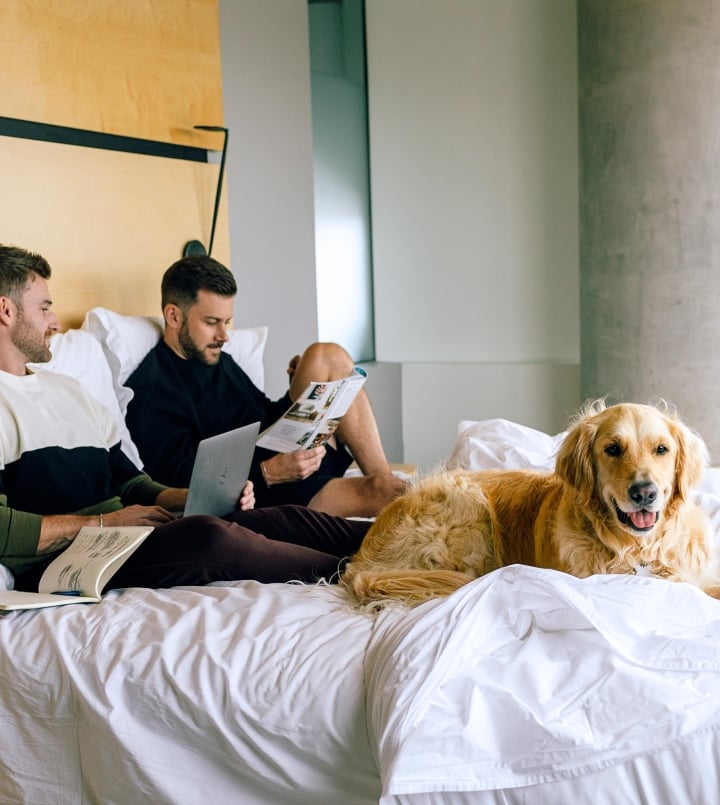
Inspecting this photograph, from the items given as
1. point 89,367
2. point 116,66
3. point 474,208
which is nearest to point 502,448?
point 89,367

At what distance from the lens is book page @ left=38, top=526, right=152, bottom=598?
197cm

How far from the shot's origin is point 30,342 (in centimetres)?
240

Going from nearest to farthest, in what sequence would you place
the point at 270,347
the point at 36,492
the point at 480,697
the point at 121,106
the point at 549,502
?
1. the point at 480,697
2. the point at 549,502
3. the point at 36,492
4. the point at 121,106
5. the point at 270,347

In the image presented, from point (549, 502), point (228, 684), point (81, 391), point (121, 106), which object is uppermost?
point (121, 106)

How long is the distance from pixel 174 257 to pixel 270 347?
782 mm

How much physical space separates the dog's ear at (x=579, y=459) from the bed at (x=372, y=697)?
0.73ft

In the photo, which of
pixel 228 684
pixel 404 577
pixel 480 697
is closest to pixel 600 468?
pixel 404 577

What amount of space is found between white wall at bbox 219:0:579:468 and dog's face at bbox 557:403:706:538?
8.86 ft

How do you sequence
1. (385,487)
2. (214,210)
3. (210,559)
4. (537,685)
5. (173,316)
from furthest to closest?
Result: 1. (214,210)
2. (173,316)
3. (385,487)
4. (210,559)
5. (537,685)

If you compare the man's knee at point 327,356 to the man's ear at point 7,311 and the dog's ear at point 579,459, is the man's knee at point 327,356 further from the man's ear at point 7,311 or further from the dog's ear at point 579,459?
the dog's ear at point 579,459

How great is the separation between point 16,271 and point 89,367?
50 centimetres

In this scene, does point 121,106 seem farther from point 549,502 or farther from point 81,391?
point 549,502

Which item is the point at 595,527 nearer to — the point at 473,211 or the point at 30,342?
the point at 30,342

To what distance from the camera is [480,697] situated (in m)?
1.46
